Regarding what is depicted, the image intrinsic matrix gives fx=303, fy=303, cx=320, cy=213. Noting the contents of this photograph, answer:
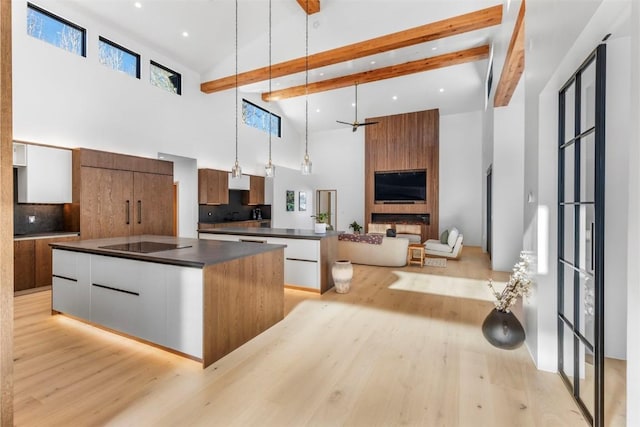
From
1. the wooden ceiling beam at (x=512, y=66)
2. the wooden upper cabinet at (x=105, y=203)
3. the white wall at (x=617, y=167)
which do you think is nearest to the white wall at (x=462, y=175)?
the wooden ceiling beam at (x=512, y=66)

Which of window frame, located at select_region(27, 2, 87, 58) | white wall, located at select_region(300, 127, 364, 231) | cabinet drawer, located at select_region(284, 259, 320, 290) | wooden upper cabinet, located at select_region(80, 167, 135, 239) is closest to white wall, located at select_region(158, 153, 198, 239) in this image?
wooden upper cabinet, located at select_region(80, 167, 135, 239)

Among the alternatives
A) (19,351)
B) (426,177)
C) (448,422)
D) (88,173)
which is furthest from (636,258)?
(426,177)

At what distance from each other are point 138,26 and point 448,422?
717cm

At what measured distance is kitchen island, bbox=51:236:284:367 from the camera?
7.77 feet

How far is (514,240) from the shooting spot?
5812mm

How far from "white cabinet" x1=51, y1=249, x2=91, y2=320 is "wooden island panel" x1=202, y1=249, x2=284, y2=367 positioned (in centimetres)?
157

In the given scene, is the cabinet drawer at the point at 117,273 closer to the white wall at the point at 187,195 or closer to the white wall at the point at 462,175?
the white wall at the point at 187,195

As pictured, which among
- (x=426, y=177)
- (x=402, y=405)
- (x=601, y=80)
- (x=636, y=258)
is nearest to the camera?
(x=636, y=258)

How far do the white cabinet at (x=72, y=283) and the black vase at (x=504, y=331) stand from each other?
3.84 m

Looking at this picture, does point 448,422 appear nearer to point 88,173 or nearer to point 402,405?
point 402,405

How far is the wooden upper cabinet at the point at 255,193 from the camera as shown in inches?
347

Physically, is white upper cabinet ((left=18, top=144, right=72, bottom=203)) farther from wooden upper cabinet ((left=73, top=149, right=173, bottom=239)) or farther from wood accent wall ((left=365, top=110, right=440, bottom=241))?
wood accent wall ((left=365, top=110, right=440, bottom=241))

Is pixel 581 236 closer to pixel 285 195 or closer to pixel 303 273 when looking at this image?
pixel 303 273

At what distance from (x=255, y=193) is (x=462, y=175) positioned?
6372mm
